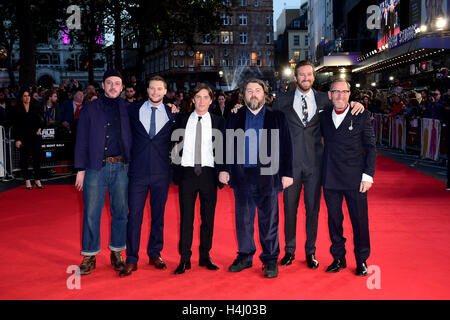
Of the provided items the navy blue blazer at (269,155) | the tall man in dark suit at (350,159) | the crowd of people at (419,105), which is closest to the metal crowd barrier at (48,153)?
the crowd of people at (419,105)

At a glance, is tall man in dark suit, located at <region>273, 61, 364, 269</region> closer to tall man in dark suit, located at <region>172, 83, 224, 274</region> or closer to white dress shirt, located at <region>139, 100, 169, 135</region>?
tall man in dark suit, located at <region>172, 83, 224, 274</region>

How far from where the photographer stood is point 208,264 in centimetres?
559

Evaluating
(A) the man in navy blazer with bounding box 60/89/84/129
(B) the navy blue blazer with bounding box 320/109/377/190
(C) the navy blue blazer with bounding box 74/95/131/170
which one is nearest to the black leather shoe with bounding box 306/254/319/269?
(B) the navy blue blazer with bounding box 320/109/377/190

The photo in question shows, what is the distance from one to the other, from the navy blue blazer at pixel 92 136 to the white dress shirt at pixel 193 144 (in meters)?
0.62

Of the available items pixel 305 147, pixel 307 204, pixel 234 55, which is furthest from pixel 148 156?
pixel 234 55

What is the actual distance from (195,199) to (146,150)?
0.73 metres

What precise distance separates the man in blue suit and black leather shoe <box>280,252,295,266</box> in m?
1.29

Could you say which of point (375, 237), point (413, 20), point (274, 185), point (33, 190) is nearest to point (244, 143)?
point (274, 185)

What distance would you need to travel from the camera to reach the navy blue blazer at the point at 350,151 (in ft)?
17.5

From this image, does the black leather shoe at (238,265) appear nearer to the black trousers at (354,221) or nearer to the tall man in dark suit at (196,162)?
the tall man in dark suit at (196,162)

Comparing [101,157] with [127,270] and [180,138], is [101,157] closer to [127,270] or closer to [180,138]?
[180,138]
